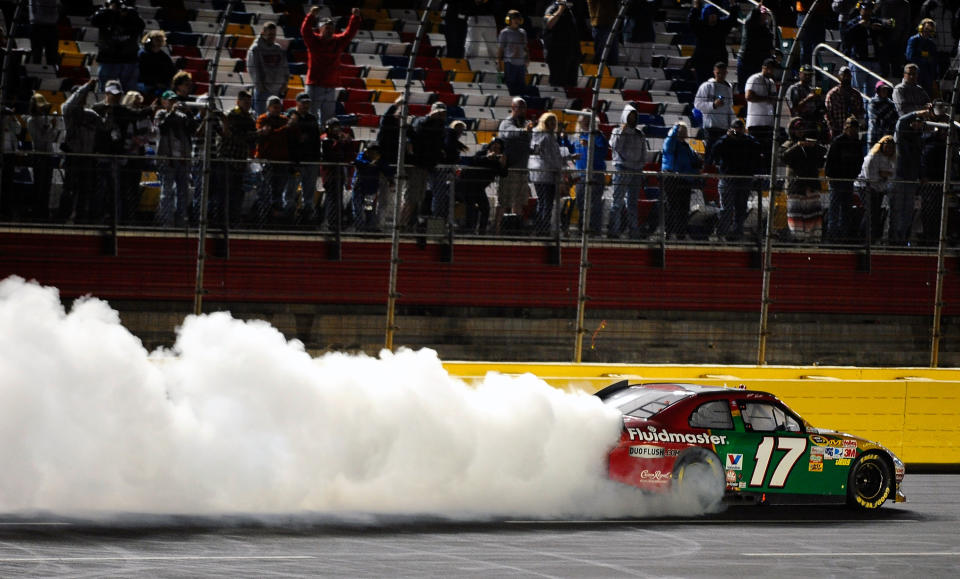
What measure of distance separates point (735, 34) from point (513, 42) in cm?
617

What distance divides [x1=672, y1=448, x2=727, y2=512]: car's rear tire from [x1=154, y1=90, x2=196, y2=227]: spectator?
6.13m

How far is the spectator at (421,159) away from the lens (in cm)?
1584

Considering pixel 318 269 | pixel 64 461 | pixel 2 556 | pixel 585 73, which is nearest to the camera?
pixel 2 556

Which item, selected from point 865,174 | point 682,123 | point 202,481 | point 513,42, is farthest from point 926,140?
point 202,481

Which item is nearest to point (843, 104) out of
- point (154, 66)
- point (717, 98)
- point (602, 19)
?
point (717, 98)

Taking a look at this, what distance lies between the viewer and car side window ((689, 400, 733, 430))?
12539 millimetres

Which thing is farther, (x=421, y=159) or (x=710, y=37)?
(x=710, y=37)

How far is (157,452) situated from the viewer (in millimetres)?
11219

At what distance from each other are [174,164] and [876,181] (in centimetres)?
846

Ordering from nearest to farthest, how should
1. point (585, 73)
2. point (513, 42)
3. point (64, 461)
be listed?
1. point (64, 461)
2. point (513, 42)
3. point (585, 73)

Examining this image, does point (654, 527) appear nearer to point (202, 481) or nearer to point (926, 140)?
point (202, 481)

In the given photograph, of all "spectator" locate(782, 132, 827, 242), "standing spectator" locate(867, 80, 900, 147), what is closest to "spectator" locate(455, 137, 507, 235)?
"spectator" locate(782, 132, 827, 242)

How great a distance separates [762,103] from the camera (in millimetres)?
19156

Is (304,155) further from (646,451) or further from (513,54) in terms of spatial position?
(646,451)
